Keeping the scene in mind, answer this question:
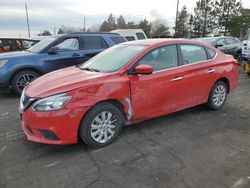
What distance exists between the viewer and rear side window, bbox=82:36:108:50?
25.0ft

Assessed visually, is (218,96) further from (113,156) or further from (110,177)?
(110,177)

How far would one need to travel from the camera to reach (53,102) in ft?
10.8

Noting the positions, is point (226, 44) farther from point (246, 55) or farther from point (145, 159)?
point (145, 159)

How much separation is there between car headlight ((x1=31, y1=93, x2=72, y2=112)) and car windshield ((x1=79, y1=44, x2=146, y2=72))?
39.0 inches

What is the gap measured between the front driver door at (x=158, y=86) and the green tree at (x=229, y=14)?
A: 3655 cm

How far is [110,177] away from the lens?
2988 mm

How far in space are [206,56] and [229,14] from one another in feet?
119

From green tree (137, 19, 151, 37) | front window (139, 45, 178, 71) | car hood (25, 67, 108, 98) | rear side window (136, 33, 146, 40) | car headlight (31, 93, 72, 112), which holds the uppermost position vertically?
green tree (137, 19, 151, 37)

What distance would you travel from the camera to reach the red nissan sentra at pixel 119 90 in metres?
3.34

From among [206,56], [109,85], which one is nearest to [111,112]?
[109,85]

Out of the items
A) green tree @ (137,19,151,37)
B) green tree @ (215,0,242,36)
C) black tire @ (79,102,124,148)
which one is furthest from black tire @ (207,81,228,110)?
green tree @ (137,19,151,37)

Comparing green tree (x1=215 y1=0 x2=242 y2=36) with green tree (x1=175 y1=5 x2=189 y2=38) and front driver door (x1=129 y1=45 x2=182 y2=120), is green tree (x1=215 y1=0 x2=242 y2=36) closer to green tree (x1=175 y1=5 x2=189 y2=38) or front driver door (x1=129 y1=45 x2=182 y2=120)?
green tree (x1=175 y1=5 x2=189 y2=38)

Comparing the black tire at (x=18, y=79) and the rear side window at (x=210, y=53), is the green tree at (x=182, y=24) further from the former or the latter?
the rear side window at (x=210, y=53)

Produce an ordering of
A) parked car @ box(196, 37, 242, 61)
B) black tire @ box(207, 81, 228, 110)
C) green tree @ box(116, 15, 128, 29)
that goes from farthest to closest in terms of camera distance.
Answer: green tree @ box(116, 15, 128, 29), parked car @ box(196, 37, 242, 61), black tire @ box(207, 81, 228, 110)
